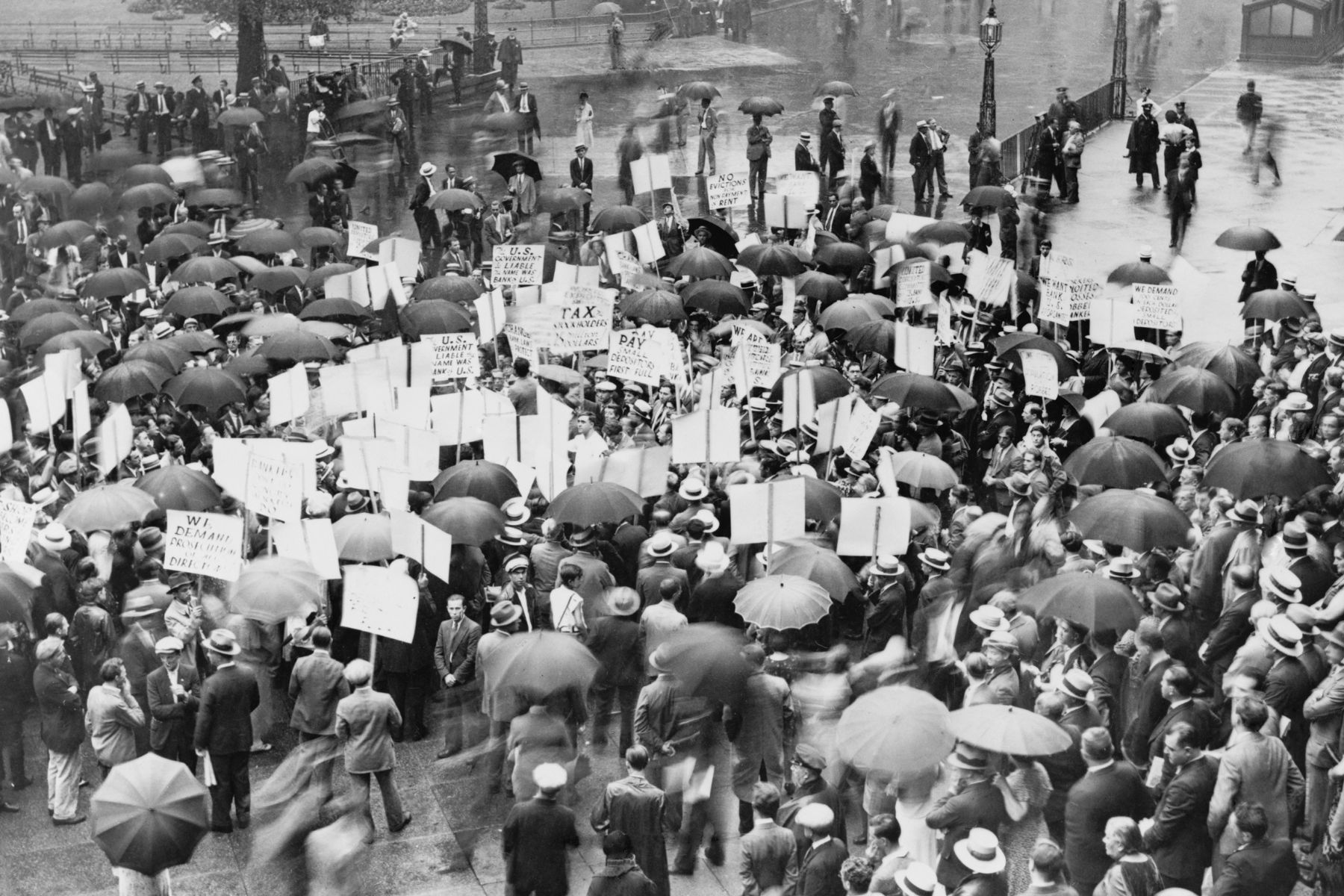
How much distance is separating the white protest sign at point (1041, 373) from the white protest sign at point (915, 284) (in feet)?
8.77

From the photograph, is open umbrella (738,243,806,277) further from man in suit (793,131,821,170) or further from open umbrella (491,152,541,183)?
open umbrella (491,152,541,183)

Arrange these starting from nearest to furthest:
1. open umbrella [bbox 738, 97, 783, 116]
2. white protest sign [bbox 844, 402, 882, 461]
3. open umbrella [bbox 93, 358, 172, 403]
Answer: white protest sign [bbox 844, 402, 882, 461] → open umbrella [bbox 93, 358, 172, 403] → open umbrella [bbox 738, 97, 783, 116]

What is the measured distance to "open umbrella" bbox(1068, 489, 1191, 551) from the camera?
11.8m

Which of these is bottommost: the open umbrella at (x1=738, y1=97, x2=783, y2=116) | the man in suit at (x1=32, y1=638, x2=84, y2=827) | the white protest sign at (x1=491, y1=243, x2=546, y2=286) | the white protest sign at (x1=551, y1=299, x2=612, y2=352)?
the man in suit at (x1=32, y1=638, x2=84, y2=827)

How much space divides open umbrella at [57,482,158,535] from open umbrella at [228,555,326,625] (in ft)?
5.00

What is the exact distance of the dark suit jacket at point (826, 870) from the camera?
874cm

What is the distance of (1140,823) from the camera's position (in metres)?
9.18

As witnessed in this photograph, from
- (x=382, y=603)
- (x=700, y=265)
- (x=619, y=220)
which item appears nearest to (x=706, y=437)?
(x=382, y=603)

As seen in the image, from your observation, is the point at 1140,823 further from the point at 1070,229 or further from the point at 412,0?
the point at 412,0

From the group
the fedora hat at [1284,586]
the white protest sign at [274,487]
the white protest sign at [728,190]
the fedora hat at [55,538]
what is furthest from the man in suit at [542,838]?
the white protest sign at [728,190]

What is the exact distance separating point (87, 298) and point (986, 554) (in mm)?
12679

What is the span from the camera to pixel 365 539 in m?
12.1

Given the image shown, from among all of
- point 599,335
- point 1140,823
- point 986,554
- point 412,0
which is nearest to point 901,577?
point 986,554

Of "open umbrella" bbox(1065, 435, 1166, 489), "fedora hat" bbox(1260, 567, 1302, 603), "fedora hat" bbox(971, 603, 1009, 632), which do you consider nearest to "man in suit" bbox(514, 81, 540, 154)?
"open umbrella" bbox(1065, 435, 1166, 489)
